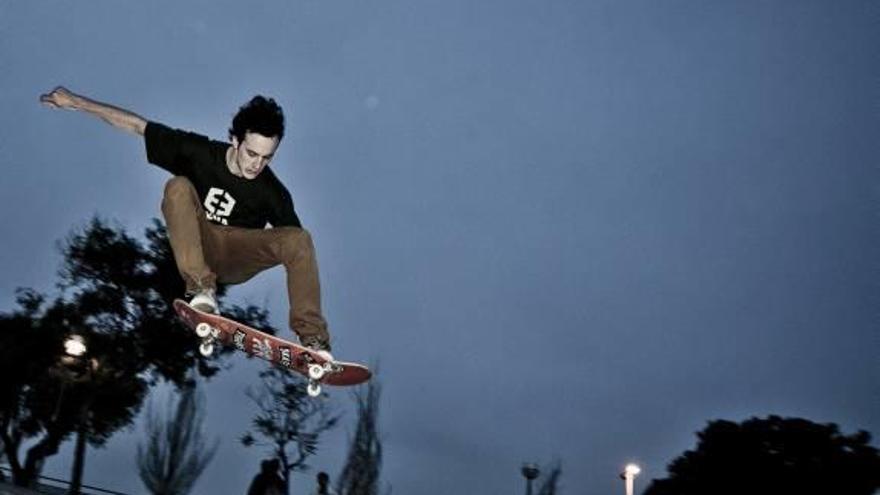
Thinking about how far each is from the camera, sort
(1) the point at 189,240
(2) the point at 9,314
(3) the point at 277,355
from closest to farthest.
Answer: (1) the point at 189,240
(3) the point at 277,355
(2) the point at 9,314

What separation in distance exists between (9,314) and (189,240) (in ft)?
74.5

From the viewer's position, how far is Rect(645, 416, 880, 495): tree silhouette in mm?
23969

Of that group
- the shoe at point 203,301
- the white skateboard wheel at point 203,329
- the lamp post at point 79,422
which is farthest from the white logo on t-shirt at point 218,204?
the lamp post at point 79,422

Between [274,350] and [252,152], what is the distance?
1769mm

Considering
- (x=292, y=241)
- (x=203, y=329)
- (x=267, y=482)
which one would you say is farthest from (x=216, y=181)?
(x=267, y=482)

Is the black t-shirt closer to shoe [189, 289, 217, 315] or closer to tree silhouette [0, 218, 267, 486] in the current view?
shoe [189, 289, 217, 315]

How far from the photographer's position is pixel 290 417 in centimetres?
2541

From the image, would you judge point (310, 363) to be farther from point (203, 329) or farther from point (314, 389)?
point (203, 329)

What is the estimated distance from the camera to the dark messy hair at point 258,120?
5121mm

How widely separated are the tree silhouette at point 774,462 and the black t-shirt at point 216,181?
2307 cm

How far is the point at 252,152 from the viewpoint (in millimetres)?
5156

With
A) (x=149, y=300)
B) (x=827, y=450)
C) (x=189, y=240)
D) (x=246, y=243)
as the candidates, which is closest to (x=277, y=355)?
(x=246, y=243)

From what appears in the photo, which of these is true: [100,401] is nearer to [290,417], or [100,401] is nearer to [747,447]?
[290,417]

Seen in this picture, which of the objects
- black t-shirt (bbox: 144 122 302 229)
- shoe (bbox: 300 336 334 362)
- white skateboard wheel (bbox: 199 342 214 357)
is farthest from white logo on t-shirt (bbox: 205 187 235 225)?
shoe (bbox: 300 336 334 362)
